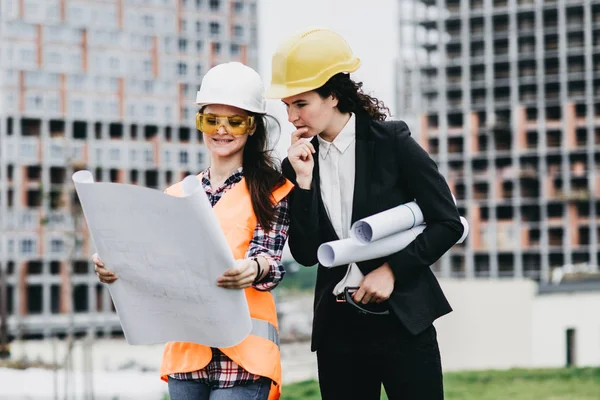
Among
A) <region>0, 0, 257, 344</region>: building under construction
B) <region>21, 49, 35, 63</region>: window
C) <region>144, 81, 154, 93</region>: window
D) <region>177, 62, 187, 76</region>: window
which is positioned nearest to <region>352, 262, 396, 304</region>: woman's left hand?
<region>0, 0, 257, 344</region>: building under construction

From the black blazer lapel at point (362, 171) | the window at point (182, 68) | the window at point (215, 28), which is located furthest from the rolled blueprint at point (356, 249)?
the window at point (215, 28)

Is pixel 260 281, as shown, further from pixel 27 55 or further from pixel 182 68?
pixel 182 68

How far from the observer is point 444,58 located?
7075cm

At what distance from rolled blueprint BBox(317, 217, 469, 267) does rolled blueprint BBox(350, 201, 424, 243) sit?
0.02m

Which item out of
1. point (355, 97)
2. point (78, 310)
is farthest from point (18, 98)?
point (355, 97)

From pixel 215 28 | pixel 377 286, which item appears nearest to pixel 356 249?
pixel 377 286

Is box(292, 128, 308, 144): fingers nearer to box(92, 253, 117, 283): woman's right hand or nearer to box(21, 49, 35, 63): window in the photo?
box(92, 253, 117, 283): woman's right hand

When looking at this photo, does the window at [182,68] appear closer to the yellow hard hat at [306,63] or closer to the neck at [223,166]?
the neck at [223,166]

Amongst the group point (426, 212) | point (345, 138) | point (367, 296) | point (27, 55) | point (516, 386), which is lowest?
point (516, 386)

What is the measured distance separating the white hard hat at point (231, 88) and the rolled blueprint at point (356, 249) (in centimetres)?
50

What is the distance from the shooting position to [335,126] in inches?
106

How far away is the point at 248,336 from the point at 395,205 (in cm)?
54

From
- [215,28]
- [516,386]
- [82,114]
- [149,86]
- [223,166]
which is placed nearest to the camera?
[223,166]

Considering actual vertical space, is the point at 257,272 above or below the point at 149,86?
below
